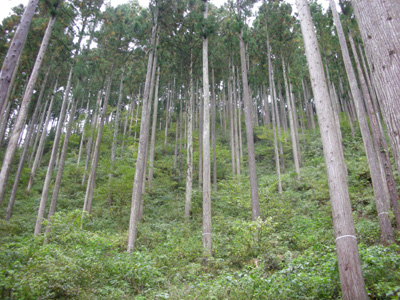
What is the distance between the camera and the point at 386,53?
8.86 feet

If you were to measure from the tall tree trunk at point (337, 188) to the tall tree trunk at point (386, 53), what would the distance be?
7.69 feet

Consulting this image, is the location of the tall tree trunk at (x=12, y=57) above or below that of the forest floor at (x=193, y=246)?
above

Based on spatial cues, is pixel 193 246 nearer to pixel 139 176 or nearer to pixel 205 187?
pixel 205 187

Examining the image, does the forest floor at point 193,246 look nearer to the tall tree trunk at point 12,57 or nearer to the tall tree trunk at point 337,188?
the tall tree trunk at point 337,188

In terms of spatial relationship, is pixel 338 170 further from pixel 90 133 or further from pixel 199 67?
pixel 90 133

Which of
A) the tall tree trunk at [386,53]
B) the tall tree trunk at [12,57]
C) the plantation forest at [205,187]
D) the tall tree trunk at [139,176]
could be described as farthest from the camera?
the tall tree trunk at [139,176]

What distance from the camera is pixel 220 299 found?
16.6 ft

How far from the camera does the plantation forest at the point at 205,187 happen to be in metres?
4.78

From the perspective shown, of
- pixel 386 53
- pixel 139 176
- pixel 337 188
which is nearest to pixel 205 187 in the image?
pixel 139 176

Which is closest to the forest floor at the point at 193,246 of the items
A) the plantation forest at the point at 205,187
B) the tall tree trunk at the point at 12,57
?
the plantation forest at the point at 205,187

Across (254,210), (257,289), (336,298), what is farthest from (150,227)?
(336,298)

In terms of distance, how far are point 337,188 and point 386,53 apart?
285cm

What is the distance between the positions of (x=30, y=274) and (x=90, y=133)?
14894 millimetres

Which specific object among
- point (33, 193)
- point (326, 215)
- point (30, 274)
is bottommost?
point (30, 274)
